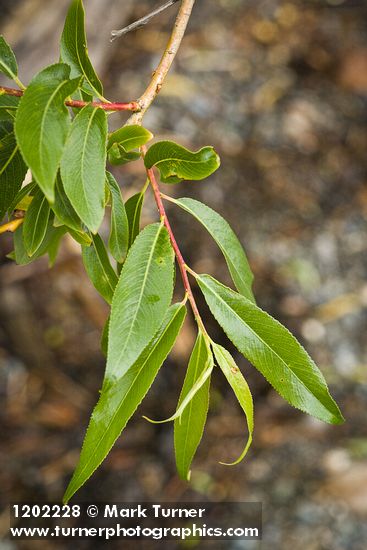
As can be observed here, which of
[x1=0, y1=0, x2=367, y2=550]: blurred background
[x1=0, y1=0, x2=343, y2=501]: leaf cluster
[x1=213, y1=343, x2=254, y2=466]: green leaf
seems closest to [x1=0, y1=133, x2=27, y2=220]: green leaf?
[x1=0, y1=0, x2=343, y2=501]: leaf cluster

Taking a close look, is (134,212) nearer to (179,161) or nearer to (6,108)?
(179,161)

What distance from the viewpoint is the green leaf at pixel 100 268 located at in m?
0.89

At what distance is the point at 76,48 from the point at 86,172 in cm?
23

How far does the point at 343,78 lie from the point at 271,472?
200cm

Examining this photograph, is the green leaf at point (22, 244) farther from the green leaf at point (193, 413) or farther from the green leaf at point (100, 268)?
the green leaf at point (193, 413)

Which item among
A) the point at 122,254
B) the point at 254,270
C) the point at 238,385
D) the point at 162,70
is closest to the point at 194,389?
the point at 238,385

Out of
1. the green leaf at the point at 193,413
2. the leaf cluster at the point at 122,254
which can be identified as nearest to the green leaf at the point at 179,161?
the leaf cluster at the point at 122,254

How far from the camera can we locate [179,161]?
2.70 ft

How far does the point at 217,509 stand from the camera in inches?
88.8

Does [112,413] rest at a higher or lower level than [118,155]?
lower

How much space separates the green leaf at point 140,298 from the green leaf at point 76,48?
8.5 inches

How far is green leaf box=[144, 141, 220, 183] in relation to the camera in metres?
0.80

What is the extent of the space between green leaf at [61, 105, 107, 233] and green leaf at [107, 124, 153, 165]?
0.05m

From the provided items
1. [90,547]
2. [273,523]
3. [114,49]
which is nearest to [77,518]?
[90,547]
